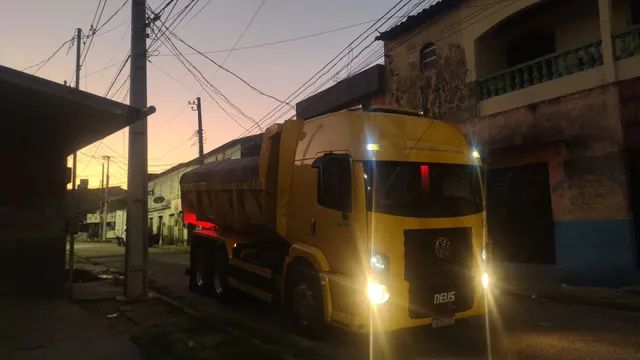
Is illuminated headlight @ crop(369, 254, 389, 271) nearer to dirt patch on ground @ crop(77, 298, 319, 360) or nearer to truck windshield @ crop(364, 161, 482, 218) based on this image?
truck windshield @ crop(364, 161, 482, 218)

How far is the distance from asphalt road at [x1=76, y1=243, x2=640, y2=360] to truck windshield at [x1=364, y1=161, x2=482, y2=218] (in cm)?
168

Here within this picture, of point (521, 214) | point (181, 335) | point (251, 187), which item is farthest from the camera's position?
point (521, 214)

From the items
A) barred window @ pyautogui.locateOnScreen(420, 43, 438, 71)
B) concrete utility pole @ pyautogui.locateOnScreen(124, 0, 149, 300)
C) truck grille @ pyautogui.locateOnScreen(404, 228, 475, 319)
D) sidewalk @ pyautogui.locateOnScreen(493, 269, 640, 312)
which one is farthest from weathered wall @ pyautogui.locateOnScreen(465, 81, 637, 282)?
concrete utility pole @ pyautogui.locateOnScreen(124, 0, 149, 300)

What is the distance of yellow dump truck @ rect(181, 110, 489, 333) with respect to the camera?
6.48 metres

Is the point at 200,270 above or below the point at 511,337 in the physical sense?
above

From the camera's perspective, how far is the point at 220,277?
1112 centimetres

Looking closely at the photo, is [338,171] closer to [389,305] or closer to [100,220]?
[389,305]

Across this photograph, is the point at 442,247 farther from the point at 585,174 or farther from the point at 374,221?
the point at 585,174

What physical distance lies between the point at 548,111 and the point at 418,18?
6496 millimetres

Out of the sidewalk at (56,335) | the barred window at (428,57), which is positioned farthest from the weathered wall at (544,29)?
the sidewalk at (56,335)

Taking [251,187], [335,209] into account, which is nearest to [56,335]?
[251,187]

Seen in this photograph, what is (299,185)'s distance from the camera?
7.96m

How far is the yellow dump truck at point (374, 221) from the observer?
6.48m

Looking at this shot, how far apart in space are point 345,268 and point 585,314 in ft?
17.9
